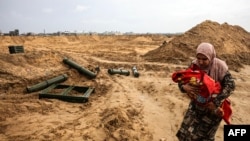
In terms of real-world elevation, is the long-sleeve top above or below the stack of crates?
above

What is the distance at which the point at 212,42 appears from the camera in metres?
14.4

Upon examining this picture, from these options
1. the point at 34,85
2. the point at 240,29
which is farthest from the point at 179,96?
the point at 240,29

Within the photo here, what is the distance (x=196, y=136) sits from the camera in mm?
2990

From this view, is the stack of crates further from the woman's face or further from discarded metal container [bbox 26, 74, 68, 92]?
the woman's face

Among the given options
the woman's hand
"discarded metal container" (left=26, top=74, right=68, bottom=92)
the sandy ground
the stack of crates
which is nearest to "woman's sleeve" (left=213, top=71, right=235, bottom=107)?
the woman's hand

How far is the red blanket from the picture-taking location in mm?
2717

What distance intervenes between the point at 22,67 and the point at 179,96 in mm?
5163

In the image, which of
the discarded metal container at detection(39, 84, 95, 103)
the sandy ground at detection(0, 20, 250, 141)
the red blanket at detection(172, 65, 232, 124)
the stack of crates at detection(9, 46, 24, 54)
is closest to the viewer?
the red blanket at detection(172, 65, 232, 124)

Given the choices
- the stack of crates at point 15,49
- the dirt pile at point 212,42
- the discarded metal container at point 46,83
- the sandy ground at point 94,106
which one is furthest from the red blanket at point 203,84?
the dirt pile at point 212,42

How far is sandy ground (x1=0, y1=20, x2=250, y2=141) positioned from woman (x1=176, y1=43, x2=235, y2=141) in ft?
6.14

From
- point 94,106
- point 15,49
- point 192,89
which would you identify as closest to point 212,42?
point 15,49

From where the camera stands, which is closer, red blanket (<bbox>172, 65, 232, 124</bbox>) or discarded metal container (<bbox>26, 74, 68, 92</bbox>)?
red blanket (<bbox>172, 65, 232, 124</bbox>)

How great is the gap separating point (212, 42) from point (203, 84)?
12425mm

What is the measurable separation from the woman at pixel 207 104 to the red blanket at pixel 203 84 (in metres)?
0.05
